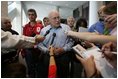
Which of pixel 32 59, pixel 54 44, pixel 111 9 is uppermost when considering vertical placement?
pixel 111 9

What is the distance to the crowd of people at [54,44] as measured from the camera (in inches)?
59.4

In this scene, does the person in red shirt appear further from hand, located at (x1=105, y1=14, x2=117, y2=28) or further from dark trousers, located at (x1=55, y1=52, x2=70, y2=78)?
hand, located at (x1=105, y1=14, x2=117, y2=28)

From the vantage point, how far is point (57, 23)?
121 inches

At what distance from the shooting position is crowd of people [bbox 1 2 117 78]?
1509 millimetres

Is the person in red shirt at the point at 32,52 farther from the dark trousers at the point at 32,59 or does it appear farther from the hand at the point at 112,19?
the hand at the point at 112,19

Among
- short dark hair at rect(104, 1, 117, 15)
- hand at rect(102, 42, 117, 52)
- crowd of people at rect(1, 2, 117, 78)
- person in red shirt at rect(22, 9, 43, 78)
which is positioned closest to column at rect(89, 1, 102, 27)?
crowd of people at rect(1, 2, 117, 78)

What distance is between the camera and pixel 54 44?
3.03 meters

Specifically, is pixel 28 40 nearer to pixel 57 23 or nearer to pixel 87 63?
pixel 87 63

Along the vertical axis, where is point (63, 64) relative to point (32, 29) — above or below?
below

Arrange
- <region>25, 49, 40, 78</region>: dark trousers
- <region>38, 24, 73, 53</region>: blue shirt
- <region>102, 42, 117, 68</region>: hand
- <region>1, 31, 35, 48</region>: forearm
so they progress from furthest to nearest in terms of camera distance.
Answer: <region>25, 49, 40, 78</region>: dark trousers, <region>38, 24, 73, 53</region>: blue shirt, <region>1, 31, 35, 48</region>: forearm, <region>102, 42, 117, 68</region>: hand

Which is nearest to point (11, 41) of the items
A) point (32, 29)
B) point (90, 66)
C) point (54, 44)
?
point (90, 66)

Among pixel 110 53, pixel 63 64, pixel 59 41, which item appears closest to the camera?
pixel 110 53

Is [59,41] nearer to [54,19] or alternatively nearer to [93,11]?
[54,19]

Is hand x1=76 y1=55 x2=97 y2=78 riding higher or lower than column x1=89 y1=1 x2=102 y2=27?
lower
